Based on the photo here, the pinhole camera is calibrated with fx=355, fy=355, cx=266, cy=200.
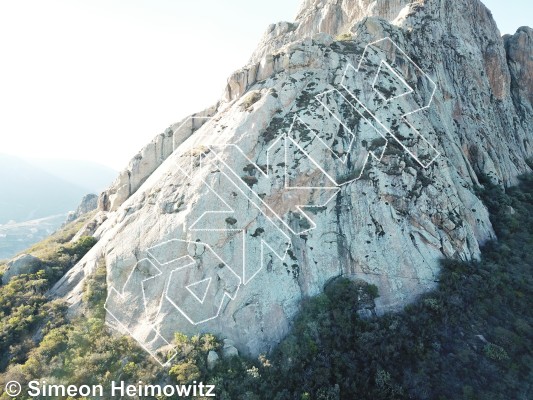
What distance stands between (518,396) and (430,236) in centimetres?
1234

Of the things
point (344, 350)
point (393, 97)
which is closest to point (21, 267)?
point (344, 350)

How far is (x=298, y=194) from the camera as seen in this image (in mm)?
31391

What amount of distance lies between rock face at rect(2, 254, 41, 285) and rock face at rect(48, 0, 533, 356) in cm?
354

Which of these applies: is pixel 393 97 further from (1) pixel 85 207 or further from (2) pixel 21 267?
(1) pixel 85 207

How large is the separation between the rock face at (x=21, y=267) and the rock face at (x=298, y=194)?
11.6ft

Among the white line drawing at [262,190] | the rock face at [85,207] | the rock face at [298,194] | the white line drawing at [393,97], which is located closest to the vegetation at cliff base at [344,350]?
the rock face at [298,194]

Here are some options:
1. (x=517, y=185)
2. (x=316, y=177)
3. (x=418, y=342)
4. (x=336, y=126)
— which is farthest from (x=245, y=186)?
(x=517, y=185)

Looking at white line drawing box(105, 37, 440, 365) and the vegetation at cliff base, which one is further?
white line drawing box(105, 37, 440, 365)

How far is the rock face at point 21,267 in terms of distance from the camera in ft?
102

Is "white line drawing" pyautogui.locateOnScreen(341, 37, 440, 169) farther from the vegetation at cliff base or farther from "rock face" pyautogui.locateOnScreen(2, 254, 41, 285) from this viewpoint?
"rock face" pyautogui.locateOnScreen(2, 254, 41, 285)

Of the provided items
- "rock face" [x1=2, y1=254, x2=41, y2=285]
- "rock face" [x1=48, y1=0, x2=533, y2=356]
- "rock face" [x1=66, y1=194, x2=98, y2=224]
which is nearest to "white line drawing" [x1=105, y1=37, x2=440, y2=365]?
"rock face" [x1=48, y1=0, x2=533, y2=356]

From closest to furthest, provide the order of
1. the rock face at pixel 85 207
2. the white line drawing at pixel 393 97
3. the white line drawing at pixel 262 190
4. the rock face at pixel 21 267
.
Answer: the white line drawing at pixel 262 190
the rock face at pixel 21 267
the white line drawing at pixel 393 97
the rock face at pixel 85 207

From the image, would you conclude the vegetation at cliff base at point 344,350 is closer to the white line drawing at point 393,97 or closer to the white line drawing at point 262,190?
the white line drawing at point 262,190

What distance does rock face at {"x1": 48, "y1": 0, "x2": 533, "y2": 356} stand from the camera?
2647 centimetres
